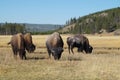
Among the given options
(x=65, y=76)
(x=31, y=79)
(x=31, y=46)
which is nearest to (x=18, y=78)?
(x=31, y=79)

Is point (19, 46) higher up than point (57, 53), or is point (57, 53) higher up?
point (19, 46)

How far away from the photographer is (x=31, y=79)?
18.2m

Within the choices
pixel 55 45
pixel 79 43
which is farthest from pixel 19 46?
pixel 79 43

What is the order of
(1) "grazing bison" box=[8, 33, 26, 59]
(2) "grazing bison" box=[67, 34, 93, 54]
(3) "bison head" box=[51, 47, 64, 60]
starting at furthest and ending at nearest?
(2) "grazing bison" box=[67, 34, 93, 54]
(1) "grazing bison" box=[8, 33, 26, 59]
(3) "bison head" box=[51, 47, 64, 60]

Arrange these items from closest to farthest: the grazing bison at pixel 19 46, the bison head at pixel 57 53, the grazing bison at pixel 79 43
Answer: the bison head at pixel 57 53, the grazing bison at pixel 19 46, the grazing bison at pixel 79 43

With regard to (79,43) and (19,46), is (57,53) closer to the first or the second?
(19,46)

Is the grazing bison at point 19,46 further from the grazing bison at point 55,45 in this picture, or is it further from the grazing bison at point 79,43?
the grazing bison at point 79,43

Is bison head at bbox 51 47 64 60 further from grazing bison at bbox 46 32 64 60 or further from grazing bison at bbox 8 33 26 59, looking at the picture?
grazing bison at bbox 8 33 26 59

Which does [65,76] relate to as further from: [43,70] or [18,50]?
[18,50]

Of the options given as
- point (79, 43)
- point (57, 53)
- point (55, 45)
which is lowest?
point (79, 43)

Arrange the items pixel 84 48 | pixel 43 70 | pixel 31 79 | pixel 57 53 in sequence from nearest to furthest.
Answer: pixel 31 79
pixel 43 70
pixel 57 53
pixel 84 48

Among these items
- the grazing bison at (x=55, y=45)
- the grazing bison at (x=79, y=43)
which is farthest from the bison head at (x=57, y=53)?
the grazing bison at (x=79, y=43)

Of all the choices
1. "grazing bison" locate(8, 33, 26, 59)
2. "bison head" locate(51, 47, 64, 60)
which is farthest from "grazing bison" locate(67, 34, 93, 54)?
"bison head" locate(51, 47, 64, 60)

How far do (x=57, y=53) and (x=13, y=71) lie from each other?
9.56m
